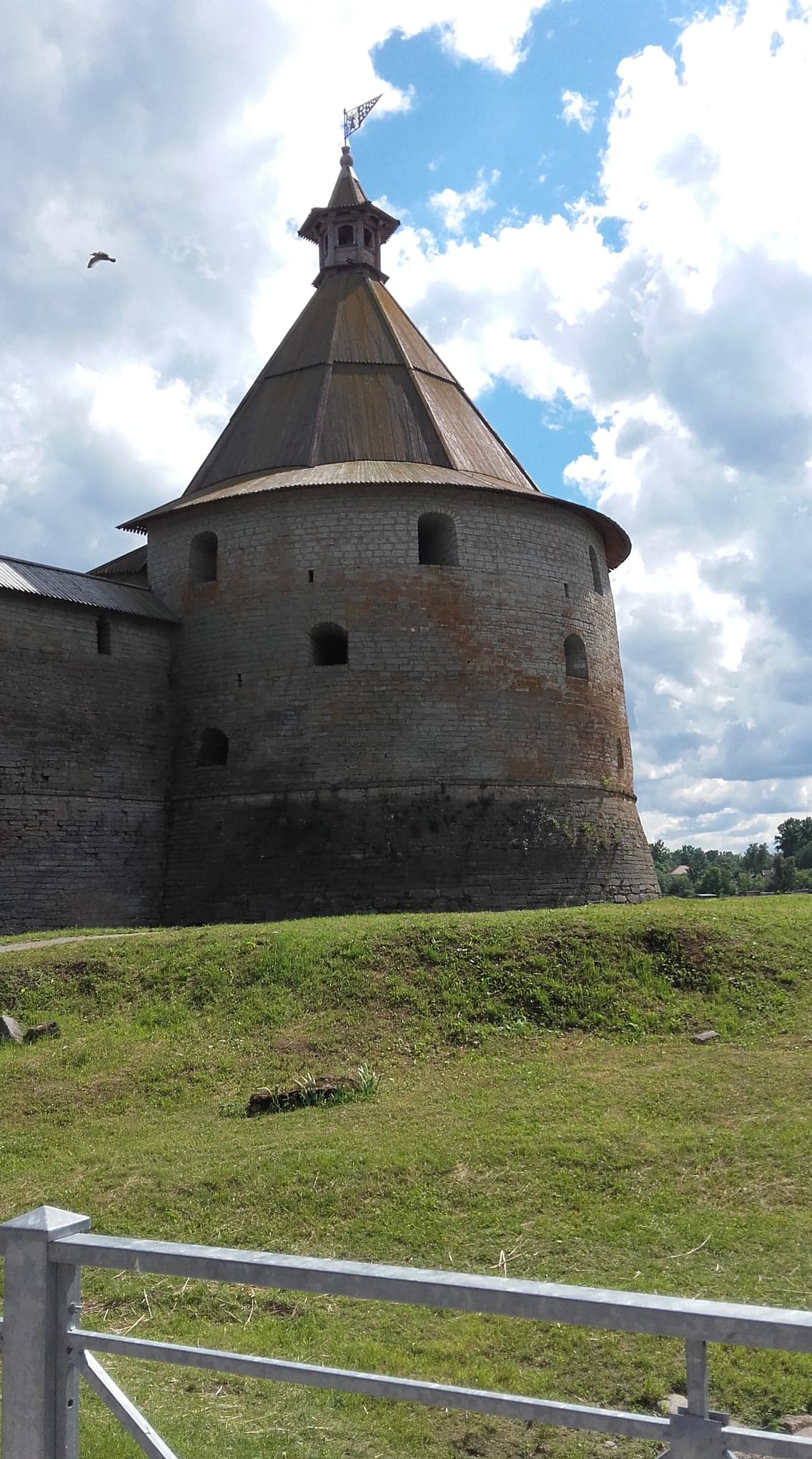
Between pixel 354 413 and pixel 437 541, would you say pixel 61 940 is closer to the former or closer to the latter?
pixel 437 541

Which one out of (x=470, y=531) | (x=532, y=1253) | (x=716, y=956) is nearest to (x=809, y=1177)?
(x=532, y=1253)

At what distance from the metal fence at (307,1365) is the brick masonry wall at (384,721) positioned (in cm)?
1420

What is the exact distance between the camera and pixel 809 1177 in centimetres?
662

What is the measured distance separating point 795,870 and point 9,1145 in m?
58.7

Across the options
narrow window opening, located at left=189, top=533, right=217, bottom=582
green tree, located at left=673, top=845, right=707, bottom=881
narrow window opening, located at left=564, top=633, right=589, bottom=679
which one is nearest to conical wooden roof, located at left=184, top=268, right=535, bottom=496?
narrow window opening, located at left=189, top=533, right=217, bottom=582

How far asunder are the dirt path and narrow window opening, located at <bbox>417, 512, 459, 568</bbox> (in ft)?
24.6

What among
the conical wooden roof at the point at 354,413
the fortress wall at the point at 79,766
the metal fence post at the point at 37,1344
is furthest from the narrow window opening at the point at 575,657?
the metal fence post at the point at 37,1344

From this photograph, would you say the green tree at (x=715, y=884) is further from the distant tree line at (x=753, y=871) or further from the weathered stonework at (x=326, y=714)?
the weathered stonework at (x=326, y=714)

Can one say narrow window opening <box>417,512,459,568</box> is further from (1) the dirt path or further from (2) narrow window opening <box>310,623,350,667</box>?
(1) the dirt path

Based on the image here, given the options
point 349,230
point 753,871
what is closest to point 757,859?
point 753,871

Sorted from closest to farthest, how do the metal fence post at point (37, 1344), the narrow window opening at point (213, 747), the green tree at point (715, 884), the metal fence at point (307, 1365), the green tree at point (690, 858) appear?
the metal fence at point (307, 1365)
the metal fence post at point (37, 1344)
the narrow window opening at point (213, 747)
the green tree at point (715, 884)
the green tree at point (690, 858)

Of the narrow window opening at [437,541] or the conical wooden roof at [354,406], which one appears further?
the conical wooden roof at [354,406]

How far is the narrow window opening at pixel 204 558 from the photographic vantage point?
19.3 meters

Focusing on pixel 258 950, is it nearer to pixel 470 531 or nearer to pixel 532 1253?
pixel 532 1253
